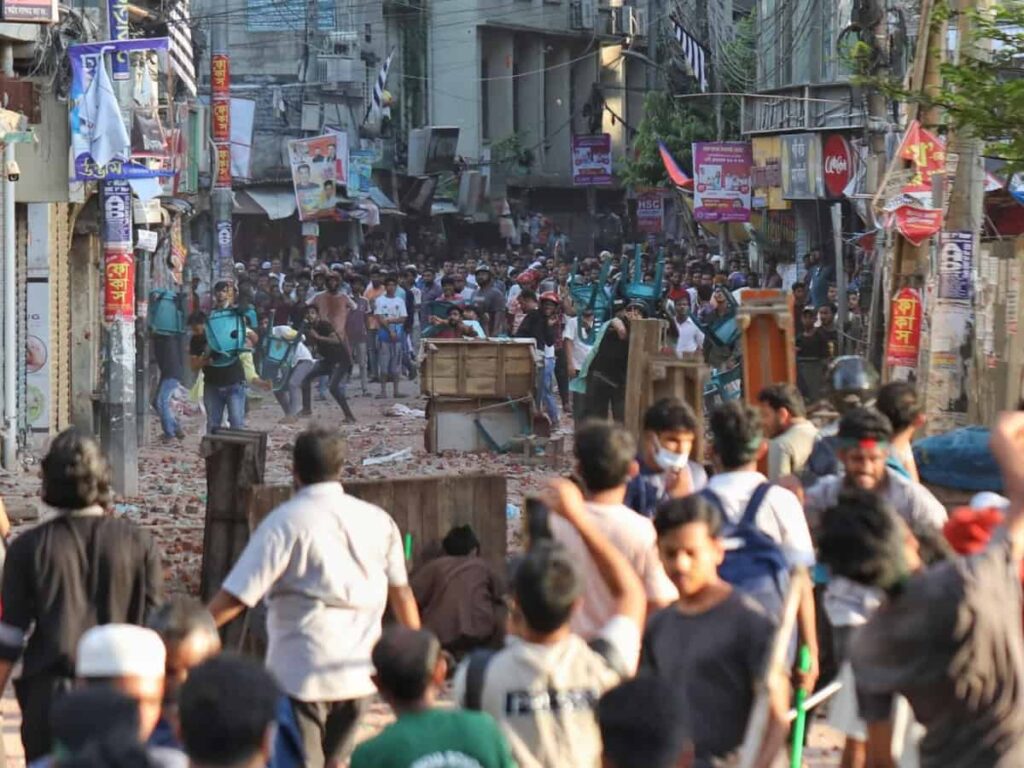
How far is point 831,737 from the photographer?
849 centimetres

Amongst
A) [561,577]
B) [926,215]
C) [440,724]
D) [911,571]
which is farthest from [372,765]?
[926,215]

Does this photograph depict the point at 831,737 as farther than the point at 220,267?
No

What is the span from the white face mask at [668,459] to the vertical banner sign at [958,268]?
23.7 feet

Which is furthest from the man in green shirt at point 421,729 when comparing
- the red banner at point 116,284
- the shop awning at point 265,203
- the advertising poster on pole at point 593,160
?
the advertising poster on pole at point 593,160

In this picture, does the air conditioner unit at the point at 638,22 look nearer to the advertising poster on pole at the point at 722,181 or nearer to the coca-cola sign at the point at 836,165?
the advertising poster on pole at the point at 722,181

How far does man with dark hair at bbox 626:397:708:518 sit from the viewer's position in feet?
22.8

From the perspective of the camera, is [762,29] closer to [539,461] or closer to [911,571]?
[539,461]

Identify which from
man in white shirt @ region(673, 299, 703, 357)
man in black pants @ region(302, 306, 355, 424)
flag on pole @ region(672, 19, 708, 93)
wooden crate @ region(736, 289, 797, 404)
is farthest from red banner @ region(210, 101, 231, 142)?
wooden crate @ region(736, 289, 797, 404)

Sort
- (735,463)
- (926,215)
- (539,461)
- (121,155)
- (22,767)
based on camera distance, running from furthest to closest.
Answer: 1. (539,461)
2. (121,155)
3. (926,215)
4. (22,767)
5. (735,463)

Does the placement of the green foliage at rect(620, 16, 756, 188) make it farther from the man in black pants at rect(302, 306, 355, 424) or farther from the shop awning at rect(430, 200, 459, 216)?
the man in black pants at rect(302, 306, 355, 424)

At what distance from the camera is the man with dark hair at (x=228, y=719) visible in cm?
371

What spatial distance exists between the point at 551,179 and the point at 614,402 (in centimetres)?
5429

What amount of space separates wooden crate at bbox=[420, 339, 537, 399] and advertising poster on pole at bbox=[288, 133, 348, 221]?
31658mm

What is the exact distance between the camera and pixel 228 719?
3709 millimetres
